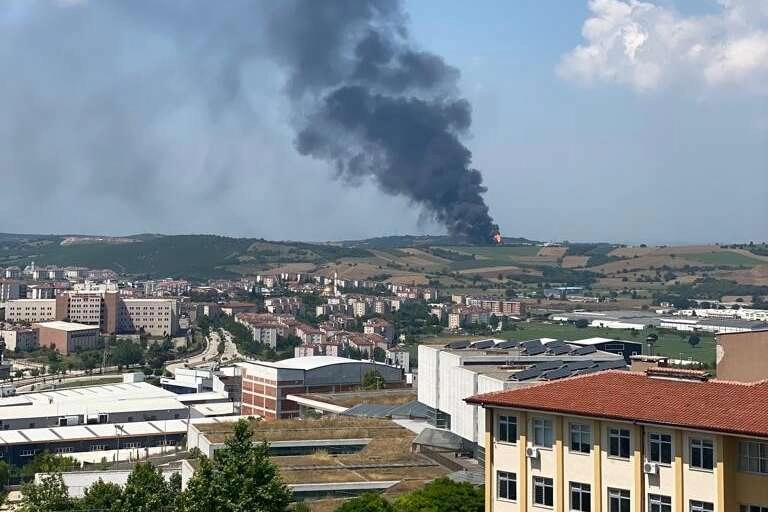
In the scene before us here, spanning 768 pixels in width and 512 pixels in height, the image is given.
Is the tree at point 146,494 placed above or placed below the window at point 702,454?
below

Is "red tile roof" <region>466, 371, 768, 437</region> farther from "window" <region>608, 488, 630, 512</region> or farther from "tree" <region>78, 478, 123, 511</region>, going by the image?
"tree" <region>78, 478, 123, 511</region>

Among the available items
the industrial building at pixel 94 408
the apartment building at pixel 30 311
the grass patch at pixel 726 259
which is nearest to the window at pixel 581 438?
the industrial building at pixel 94 408

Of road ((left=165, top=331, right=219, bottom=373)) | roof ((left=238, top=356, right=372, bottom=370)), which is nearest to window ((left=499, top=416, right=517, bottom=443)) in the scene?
Result: roof ((left=238, top=356, right=372, bottom=370))

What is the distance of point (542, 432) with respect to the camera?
12.6m

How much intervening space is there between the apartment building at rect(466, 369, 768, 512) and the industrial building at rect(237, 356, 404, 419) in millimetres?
35587

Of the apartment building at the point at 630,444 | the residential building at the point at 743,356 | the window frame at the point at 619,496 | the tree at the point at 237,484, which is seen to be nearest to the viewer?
the apartment building at the point at 630,444

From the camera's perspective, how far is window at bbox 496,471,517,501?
12.8 m

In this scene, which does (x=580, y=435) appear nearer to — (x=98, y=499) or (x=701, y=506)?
(x=701, y=506)

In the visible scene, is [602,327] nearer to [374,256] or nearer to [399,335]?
[399,335]

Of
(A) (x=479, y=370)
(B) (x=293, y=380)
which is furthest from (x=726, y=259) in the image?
(A) (x=479, y=370)

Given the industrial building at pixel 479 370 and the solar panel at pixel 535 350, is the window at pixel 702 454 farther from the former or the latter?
the solar panel at pixel 535 350

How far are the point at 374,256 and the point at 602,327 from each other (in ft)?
262

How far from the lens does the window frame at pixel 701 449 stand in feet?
37.4

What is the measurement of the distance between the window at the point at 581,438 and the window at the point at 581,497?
35 cm
